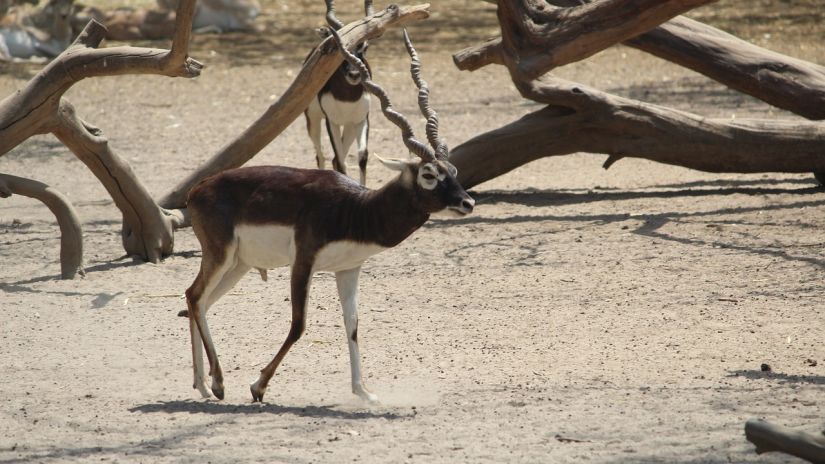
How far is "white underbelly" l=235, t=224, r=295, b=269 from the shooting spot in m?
6.05

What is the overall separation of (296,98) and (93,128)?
4.74 feet

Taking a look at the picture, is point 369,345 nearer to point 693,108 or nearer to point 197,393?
point 197,393

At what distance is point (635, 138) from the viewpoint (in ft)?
34.1

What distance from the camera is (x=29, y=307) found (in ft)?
25.9

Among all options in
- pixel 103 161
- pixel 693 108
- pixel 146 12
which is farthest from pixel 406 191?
pixel 146 12

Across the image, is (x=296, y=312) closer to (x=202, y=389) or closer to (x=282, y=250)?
(x=282, y=250)

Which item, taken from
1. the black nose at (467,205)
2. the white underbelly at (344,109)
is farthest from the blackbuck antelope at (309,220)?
the white underbelly at (344,109)

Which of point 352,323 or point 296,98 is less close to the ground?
point 296,98

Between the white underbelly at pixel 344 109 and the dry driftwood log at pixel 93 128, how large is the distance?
115 inches

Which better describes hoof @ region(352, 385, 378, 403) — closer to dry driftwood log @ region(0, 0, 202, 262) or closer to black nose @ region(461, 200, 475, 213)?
black nose @ region(461, 200, 475, 213)

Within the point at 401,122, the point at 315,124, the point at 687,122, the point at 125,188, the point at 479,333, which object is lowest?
the point at 479,333

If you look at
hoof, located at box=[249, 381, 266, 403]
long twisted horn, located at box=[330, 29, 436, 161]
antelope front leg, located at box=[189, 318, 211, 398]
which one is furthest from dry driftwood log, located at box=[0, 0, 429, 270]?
hoof, located at box=[249, 381, 266, 403]

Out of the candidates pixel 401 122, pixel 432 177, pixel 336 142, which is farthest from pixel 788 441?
pixel 336 142

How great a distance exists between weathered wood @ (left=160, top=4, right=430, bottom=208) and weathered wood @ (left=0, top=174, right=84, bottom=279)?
980mm
